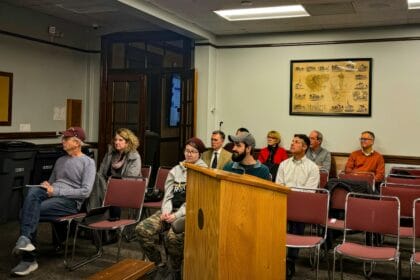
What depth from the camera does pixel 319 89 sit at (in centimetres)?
704

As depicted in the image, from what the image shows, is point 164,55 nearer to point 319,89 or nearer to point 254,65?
point 254,65

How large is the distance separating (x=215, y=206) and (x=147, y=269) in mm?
411

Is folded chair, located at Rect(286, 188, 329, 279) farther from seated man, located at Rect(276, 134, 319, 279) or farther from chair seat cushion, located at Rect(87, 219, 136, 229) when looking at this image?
chair seat cushion, located at Rect(87, 219, 136, 229)

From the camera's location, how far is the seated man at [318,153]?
659 cm

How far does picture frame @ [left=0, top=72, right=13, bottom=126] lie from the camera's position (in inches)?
254

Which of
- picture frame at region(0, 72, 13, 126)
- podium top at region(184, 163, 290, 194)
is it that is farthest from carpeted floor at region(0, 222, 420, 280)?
podium top at region(184, 163, 290, 194)

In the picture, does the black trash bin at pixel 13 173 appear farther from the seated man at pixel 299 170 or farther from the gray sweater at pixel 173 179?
the seated man at pixel 299 170

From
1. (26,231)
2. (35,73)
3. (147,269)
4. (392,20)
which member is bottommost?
(26,231)

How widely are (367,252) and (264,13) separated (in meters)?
3.74

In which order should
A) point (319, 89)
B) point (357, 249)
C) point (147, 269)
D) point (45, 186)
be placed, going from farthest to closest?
point (319, 89) < point (45, 186) < point (357, 249) < point (147, 269)

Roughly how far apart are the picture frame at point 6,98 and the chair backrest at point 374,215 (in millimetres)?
4870

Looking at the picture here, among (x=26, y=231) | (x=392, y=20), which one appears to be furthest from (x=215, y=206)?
(x=392, y=20)

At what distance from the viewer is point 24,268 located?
410cm

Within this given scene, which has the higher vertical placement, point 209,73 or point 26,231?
point 209,73
